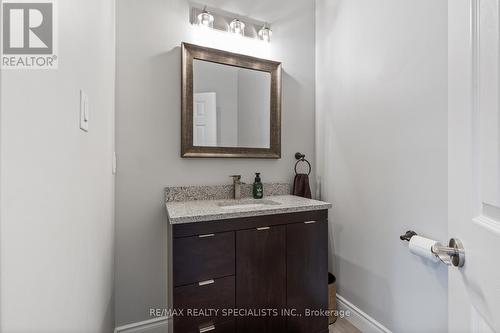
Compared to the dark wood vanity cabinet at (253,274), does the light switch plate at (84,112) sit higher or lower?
higher

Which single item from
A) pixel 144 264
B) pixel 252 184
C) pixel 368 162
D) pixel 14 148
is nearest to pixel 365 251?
pixel 368 162

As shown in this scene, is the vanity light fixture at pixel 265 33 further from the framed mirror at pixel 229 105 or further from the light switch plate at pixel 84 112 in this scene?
the light switch plate at pixel 84 112

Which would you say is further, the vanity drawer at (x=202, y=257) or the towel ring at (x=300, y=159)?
the towel ring at (x=300, y=159)

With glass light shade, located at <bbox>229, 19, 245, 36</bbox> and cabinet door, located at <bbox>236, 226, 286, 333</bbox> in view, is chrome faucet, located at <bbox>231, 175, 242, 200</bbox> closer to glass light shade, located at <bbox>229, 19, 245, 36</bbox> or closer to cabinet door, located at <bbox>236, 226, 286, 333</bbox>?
cabinet door, located at <bbox>236, 226, 286, 333</bbox>

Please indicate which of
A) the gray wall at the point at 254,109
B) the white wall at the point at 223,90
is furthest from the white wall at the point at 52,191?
the gray wall at the point at 254,109

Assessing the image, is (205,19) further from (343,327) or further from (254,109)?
(343,327)

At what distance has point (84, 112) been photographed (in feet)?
2.59

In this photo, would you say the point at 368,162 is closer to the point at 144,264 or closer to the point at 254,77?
the point at 254,77

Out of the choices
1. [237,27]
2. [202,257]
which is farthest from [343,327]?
[237,27]

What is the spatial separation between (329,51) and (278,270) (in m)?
1.75

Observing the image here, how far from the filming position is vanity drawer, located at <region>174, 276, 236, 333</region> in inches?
49.4

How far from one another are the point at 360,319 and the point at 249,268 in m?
0.99

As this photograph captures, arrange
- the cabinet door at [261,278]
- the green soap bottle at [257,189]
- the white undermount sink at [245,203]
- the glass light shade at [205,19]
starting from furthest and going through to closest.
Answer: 1. the green soap bottle at [257,189]
2. the glass light shade at [205,19]
3. the white undermount sink at [245,203]
4. the cabinet door at [261,278]

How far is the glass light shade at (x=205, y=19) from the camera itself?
179cm
